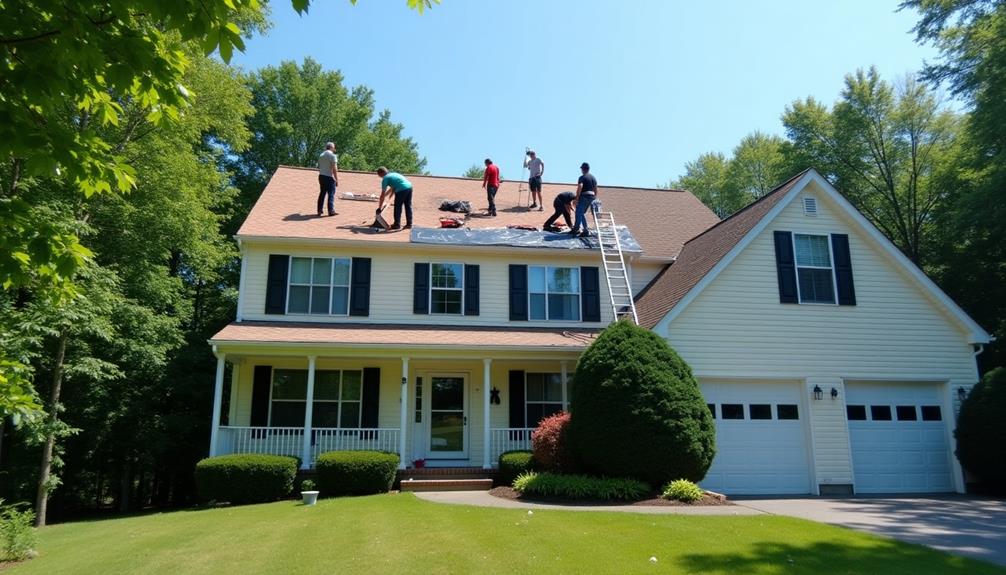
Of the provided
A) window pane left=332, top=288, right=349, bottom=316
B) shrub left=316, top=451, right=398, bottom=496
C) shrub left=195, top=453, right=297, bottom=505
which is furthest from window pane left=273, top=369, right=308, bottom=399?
shrub left=316, top=451, right=398, bottom=496

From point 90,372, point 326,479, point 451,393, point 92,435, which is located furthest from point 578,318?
point 92,435

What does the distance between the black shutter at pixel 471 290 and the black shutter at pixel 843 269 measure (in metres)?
9.06

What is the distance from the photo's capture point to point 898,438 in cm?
1432

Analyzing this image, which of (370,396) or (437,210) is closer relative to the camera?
(370,396)

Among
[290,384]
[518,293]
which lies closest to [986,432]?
[518,293]

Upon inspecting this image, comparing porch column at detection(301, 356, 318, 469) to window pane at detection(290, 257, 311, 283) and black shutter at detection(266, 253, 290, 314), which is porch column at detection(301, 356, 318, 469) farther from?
window pane at detection(290, 257, 311, 283)

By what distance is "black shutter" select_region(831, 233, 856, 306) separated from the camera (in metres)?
14.8

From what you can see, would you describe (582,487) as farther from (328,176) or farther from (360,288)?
(328,176)

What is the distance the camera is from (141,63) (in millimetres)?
3959

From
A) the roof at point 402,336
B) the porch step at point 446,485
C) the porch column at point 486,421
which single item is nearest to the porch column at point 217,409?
the roof at point 402,336

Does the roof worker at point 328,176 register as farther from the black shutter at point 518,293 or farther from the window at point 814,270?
the window at point 814,270

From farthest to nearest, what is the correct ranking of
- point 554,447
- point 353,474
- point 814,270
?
point 814,270
point 353,474
point 554,447

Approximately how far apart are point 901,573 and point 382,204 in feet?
46.3

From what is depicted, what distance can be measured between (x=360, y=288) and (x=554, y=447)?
6887mm
